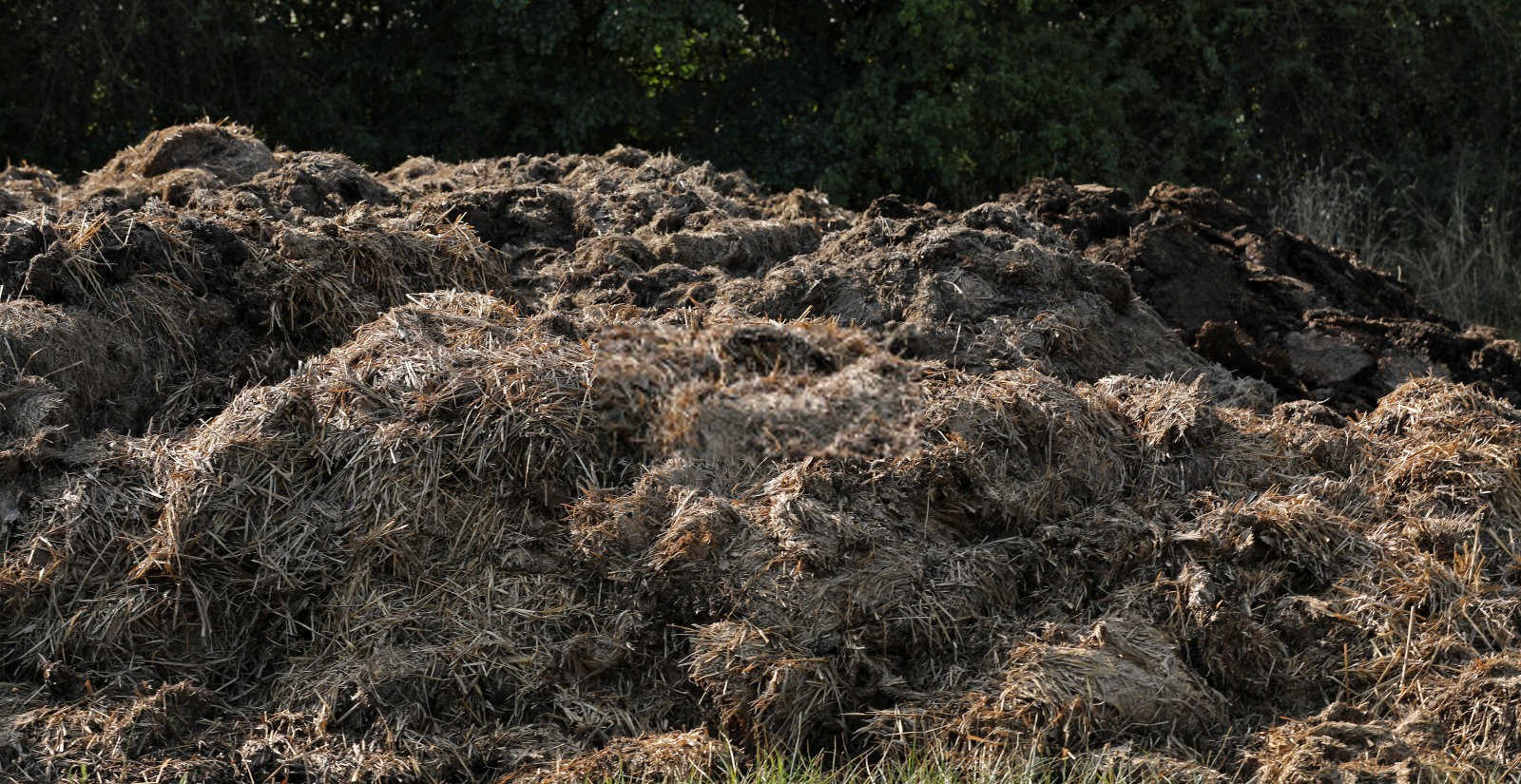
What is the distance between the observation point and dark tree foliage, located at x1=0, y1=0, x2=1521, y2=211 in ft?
33.1

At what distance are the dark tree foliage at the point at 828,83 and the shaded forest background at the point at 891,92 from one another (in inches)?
0.9

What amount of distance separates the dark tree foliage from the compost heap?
570cm

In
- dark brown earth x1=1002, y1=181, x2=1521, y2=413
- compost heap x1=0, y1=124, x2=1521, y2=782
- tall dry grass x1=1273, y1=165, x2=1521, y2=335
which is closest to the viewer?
compost heap x1=0, y1=124, x2=1521, y2=782

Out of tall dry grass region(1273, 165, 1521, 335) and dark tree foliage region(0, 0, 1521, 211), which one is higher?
dark tree foliage region(0, 0, 1521, 211)

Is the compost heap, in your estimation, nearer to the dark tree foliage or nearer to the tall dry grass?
the tall dry grass

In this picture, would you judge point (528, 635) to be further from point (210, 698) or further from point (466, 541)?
point (210, 698)

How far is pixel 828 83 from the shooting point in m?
10.6

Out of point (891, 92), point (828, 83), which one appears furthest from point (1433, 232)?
point (828, 83)

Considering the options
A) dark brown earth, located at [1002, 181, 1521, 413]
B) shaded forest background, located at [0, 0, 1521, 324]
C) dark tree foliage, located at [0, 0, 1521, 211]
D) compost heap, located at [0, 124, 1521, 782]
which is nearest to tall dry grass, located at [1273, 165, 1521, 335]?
shaded forest background, located at [0, 0, 1521, 324]

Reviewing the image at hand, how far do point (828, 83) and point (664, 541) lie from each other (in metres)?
7.55

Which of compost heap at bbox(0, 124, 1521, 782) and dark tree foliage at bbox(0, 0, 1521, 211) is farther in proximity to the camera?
dark tree foliage at bbox(0, 0, 1521, 211)

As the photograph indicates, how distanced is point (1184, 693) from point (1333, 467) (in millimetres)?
1238

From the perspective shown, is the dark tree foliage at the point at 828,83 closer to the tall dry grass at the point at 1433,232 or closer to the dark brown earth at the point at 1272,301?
the tall dry grass at the point at 1433,232

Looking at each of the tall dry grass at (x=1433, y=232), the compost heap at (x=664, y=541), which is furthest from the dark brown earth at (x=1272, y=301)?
the tall dry grass at (x=1433, y=232)
